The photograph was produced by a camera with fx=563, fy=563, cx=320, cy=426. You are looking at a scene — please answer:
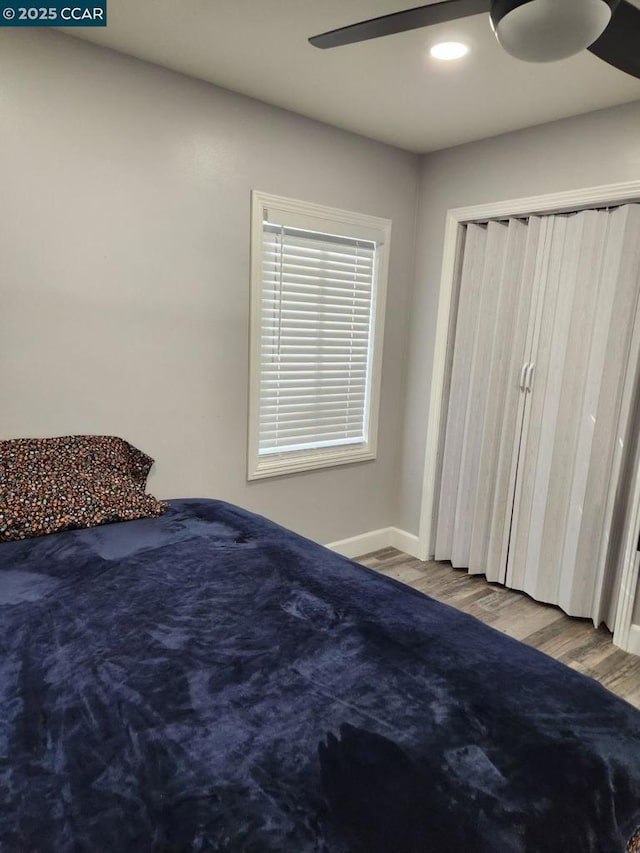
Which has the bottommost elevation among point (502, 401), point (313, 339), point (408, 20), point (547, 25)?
point (502, 401)

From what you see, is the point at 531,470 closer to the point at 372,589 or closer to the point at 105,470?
the point at 372,589

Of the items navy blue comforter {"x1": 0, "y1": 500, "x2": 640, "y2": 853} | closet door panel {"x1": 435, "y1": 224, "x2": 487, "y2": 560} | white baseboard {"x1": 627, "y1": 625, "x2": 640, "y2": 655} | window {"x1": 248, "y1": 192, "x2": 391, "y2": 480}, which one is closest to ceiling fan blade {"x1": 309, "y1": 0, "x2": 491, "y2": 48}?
window {"x1": 248, "y1": 192, "x2": 391, "y2": 480}

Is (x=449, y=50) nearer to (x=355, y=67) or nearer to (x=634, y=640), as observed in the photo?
(x=355, y=67)

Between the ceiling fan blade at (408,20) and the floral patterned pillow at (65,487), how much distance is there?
1625mm

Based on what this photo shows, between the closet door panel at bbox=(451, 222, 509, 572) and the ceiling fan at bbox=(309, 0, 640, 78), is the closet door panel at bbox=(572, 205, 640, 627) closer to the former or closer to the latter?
the closet door panel at bbox=(451, 222, 509, 572)

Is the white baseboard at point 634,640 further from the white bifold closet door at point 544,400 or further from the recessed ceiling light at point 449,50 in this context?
the recessed ceiling light at point 449,50

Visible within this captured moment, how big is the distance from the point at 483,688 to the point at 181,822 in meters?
0.64

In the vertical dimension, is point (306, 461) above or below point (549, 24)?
below

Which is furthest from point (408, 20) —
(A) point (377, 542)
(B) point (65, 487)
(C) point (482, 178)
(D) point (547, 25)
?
(A) point (377, 542)

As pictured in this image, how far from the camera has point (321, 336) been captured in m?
3.24

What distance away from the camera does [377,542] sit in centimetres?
379

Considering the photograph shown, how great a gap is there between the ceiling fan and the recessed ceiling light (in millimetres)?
682

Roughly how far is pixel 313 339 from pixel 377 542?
1465 millimetres

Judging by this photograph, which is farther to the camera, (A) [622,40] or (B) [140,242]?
(B) [140,242]
